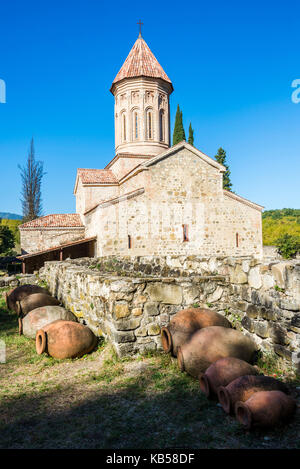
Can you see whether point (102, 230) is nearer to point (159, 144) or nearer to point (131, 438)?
point (159, 144)

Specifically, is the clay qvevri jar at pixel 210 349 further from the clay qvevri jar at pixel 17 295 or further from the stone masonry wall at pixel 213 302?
the clay qvevri jar at pixel 17 295

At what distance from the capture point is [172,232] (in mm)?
16453

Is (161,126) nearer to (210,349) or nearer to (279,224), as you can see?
(279,224)

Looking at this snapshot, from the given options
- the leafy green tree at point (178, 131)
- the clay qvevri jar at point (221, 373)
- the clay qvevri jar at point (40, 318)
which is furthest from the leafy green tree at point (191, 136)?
the clay qvevri jar at point (221, 373)

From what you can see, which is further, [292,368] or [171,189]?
[171,189]

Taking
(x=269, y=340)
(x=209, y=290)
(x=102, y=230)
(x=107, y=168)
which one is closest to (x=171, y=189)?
(x=102, y=230)

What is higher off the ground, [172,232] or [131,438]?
[172,232]

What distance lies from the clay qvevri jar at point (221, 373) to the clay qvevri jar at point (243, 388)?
157 millimetres

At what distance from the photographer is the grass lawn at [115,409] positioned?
2.38 meters

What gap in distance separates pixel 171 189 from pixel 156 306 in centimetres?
1298

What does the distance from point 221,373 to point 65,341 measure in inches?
91.9

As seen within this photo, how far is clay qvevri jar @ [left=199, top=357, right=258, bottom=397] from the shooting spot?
2.94 metres

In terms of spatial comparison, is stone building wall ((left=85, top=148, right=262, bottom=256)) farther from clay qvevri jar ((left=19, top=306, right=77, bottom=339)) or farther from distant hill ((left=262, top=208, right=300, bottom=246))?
clay qvevri jar ((left=19, top=306, right=77, bottom=339))
